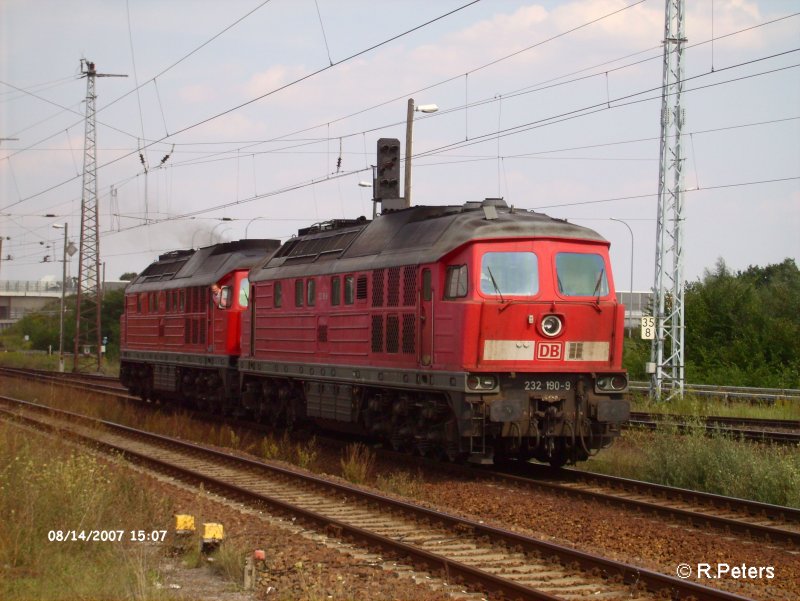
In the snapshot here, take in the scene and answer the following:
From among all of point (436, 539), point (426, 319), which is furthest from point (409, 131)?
point (436, 539)

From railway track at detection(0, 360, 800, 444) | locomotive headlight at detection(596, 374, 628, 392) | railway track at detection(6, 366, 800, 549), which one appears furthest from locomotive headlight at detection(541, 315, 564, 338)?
railway track at detection(0, 360, 800, 444)

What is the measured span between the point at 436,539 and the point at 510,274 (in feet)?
17.5

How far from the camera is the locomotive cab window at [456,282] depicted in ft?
52.1

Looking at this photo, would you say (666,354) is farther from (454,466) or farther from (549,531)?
(549,531)

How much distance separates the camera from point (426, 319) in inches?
655

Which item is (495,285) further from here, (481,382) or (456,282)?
(481,382)

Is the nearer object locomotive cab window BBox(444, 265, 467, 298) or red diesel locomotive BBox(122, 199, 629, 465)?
red diesel locomotive BBox(122, 199, 629, 465)

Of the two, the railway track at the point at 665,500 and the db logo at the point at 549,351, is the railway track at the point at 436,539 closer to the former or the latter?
the railway track at the point at 665,500

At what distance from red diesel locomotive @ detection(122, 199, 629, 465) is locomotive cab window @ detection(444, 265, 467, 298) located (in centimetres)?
2

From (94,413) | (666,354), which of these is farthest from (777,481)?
(666,354)

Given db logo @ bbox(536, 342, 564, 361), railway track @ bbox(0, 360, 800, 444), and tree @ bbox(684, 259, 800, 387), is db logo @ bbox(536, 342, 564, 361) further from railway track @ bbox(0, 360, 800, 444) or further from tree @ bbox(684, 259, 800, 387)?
tree @ bbox(684, 259, 800, 387)

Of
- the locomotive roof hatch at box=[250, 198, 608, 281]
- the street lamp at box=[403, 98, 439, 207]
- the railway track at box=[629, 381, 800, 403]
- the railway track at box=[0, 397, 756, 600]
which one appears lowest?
the railway track at box=[0, 397, 756, 600]

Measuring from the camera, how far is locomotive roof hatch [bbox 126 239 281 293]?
2700cm

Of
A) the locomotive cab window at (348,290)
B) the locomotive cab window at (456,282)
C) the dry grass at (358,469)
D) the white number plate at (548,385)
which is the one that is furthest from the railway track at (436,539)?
the locomotive cab window at (348,290)
